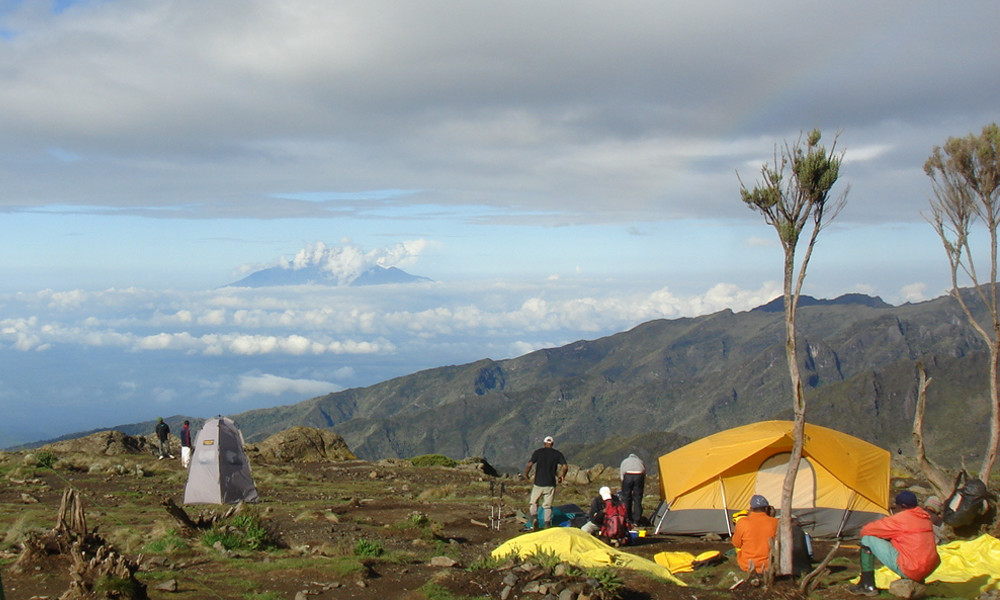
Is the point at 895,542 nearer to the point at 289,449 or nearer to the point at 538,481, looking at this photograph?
the point at 538,481

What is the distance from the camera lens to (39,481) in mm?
26250

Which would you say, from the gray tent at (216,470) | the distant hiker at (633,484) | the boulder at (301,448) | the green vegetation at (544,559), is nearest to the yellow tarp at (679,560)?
the green vegetation at (544,559)

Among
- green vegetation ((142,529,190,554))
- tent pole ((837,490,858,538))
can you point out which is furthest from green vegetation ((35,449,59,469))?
tent pole ((837,490,858,538))

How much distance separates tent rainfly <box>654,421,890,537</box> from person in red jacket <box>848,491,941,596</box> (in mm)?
7045

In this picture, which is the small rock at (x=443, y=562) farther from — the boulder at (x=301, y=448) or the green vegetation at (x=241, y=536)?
the boulder at (x=301, y=448)

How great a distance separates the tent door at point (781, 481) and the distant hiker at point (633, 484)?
8.85 feet

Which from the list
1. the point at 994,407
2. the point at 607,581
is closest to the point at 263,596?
the point at 607,581

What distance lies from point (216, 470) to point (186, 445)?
Answer: 1089cm

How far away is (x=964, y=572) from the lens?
12586 mm

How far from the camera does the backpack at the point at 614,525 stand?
1702cm

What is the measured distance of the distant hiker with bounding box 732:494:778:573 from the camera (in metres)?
13.1

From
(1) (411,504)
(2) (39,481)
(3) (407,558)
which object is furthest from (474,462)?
(3) (407,558)

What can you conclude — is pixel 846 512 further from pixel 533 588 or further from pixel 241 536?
pixel 241 536

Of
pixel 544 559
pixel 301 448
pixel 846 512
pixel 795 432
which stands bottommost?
pixel 846 512
